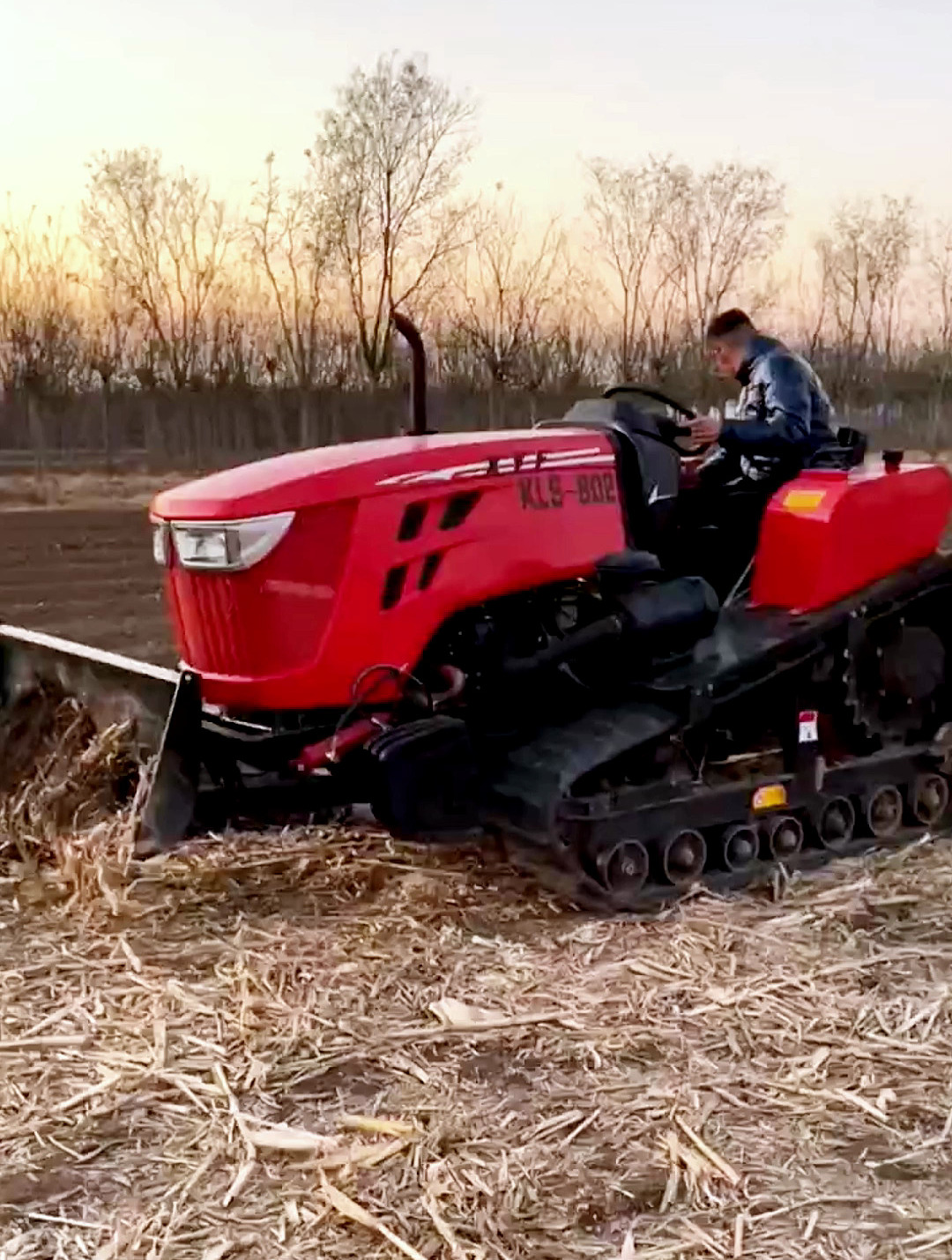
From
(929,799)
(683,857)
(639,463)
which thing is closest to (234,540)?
(639,463)

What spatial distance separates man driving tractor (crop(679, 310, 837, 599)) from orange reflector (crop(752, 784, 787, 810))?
764mm

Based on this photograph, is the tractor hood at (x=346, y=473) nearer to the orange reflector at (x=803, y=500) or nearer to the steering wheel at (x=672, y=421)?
the steering wheel at (x=672, y=421)

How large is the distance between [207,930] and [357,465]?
145 cm

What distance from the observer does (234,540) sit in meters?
4.50

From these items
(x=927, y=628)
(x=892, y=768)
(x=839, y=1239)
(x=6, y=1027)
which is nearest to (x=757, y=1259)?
(x=839, y=1239)

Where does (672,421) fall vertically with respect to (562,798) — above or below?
above

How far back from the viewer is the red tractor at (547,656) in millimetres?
4527

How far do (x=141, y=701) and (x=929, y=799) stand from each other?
9.69ft

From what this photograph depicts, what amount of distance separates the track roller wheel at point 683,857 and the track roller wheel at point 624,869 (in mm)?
97

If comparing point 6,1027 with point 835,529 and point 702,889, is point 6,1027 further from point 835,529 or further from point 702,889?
point 835,529

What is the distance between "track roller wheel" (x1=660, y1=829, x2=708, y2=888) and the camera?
502cm

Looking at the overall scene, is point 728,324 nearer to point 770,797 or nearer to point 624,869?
point 770,797

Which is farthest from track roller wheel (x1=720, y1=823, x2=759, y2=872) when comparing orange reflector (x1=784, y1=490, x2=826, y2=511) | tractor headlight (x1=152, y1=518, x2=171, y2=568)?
tractor headlight (x1=152, y1=518, x2=171, y2=568)

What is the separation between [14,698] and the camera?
5.50 metres
